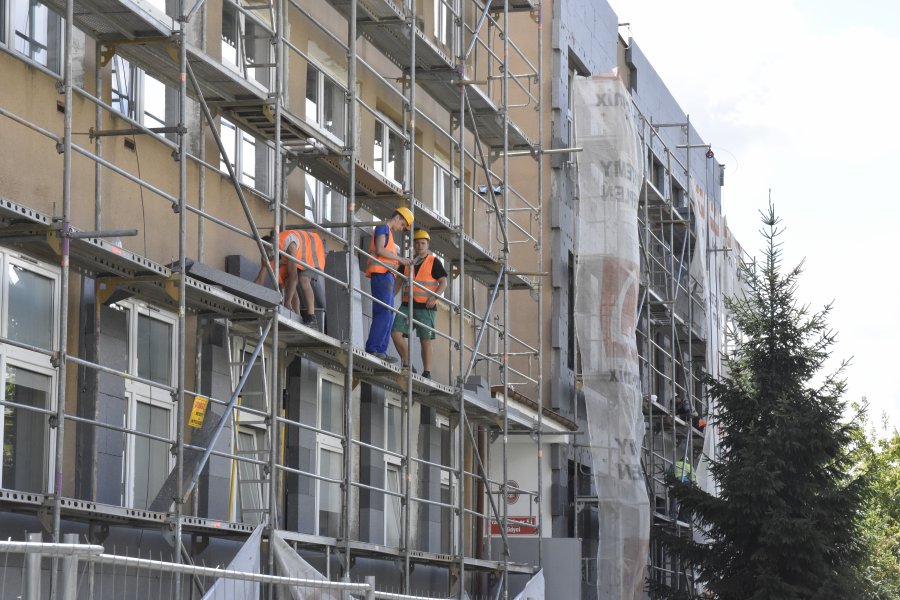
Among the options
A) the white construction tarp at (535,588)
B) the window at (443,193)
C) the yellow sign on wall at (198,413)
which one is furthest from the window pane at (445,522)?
the yellow sign on wall at (198,413)

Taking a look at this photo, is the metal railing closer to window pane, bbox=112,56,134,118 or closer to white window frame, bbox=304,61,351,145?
window pane, bbox=112,56,134,118

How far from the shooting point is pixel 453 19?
72.0 feet

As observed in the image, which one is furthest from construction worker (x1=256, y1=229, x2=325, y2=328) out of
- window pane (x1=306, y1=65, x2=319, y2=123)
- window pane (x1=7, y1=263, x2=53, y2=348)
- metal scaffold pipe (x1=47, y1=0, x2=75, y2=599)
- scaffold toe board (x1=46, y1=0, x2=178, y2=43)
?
metal scaffold pipe (x1=47, y1=0, x2=75, y2=599)

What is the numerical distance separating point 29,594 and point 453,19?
51.6 feet

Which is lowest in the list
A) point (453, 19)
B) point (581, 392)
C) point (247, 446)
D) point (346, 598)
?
point (346, 598)

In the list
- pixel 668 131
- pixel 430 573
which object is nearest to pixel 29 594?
pixel 430 573

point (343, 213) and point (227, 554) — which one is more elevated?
point (343, 213)

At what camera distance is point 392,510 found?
19.3 meters

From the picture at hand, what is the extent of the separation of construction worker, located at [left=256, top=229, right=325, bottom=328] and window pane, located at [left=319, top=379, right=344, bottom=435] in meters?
1.50

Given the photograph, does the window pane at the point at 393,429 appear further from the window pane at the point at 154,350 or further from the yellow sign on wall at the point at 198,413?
the window pane at the point at 154,350

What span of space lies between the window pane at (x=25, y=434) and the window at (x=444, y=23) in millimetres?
10705

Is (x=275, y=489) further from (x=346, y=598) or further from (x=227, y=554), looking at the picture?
(x=346, y=598)

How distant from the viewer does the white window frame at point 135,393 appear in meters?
13.1

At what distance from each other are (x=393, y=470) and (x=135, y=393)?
666 cm
